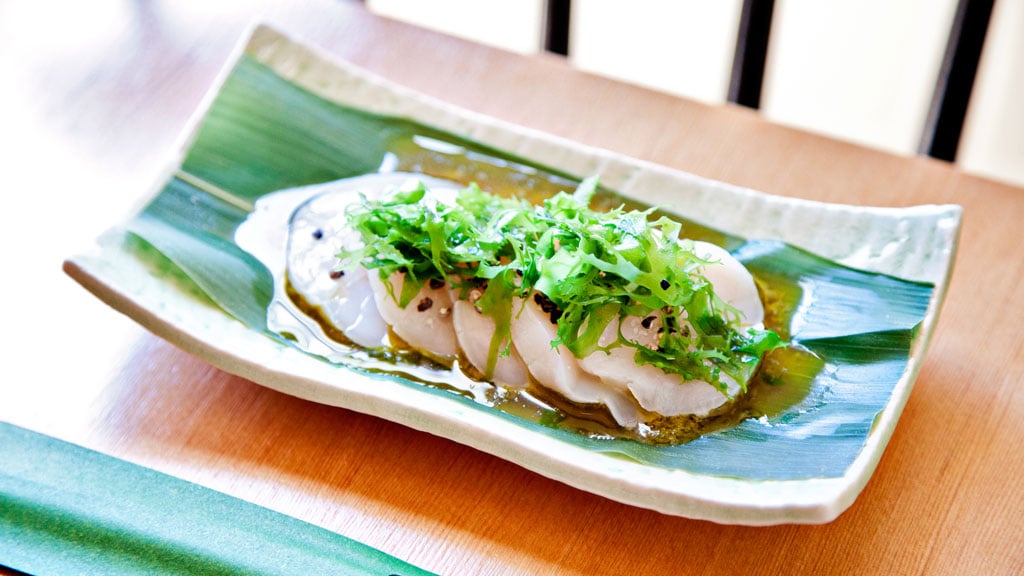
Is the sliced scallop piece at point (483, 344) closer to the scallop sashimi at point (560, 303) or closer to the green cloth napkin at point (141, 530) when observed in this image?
the scallop sashimi at point (560, 303)

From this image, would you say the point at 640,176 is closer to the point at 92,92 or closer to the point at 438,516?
the point at 438,516

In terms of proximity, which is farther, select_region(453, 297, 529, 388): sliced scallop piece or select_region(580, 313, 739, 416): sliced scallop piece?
select_region(453, 297, 529, 388): sliced scallop piece

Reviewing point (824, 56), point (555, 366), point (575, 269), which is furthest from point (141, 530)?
point (824, 56)

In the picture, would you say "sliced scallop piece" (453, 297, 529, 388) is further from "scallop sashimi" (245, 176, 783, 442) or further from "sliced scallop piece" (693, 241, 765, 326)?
"sliced scallop piece" (693, 241, 765, 326)

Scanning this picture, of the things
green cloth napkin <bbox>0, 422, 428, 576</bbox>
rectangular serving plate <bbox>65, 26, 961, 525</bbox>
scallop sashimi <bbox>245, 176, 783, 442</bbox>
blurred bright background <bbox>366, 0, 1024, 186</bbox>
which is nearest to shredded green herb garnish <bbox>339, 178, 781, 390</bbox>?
scallop sashimi <bbox>245, 176, 783, 442</bbox>

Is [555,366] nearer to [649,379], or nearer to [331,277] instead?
[649,379]

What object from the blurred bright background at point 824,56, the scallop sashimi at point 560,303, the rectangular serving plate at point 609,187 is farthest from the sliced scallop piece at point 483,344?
the blurred bright background at point 824,56

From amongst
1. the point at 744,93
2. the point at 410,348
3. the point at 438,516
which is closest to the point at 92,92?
the point at 410,348
